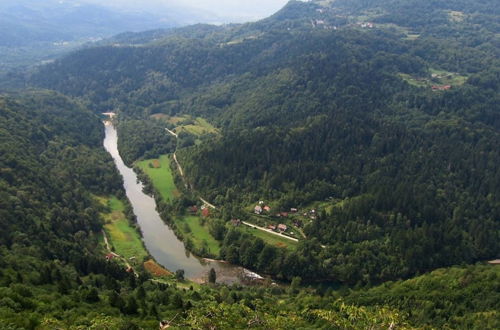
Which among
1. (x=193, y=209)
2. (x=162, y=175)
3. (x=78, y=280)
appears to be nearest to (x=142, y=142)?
(x=162, y=175)

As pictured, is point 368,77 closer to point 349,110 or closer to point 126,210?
point 349,110

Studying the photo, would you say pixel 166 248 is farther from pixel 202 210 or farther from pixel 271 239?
pixel 271 239

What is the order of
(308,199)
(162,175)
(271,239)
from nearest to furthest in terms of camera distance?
(271,239) → (308,199) → (162,175)

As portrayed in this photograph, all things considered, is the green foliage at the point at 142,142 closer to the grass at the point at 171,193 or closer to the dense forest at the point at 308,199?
the dense forest at the point at 308,199

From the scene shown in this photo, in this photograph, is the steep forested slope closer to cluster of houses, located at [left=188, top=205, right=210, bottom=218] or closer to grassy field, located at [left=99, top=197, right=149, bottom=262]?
cluster of houses, located at [left=188, top=205, right=210, bottom=218]

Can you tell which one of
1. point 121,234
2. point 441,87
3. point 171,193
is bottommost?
point 121,234

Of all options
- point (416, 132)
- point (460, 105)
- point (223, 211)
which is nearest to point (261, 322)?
point (223, 211)

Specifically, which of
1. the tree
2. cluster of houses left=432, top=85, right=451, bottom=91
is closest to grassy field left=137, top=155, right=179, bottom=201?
the tree
